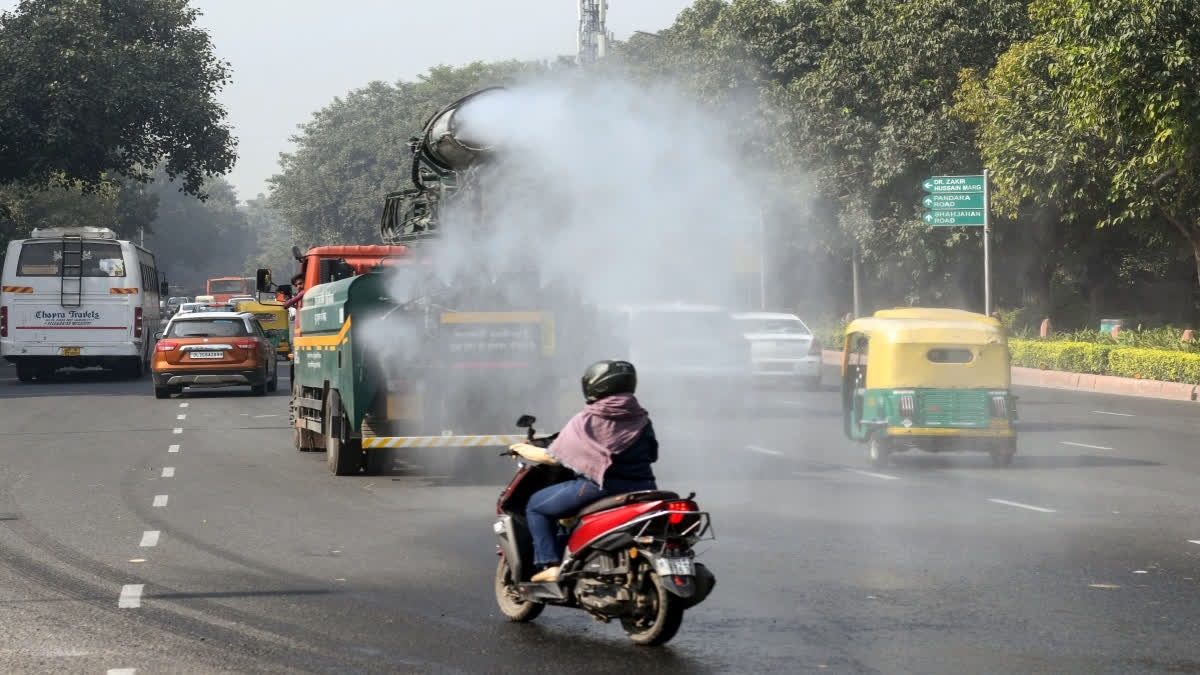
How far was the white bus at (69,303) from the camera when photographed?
119 ft

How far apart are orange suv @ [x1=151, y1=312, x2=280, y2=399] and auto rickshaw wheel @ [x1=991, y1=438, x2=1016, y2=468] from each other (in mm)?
16349

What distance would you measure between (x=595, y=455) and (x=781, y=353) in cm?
2287

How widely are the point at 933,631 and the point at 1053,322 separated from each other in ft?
146

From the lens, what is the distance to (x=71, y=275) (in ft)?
121

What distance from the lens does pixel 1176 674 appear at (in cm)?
707

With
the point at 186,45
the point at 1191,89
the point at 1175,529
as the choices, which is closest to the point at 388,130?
the point at 186,45

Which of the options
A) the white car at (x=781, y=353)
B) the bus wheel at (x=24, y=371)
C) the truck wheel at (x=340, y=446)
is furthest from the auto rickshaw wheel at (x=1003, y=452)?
the bus wheel at (x=24, y=371)

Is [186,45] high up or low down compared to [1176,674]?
up

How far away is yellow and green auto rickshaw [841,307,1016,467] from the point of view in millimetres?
16312

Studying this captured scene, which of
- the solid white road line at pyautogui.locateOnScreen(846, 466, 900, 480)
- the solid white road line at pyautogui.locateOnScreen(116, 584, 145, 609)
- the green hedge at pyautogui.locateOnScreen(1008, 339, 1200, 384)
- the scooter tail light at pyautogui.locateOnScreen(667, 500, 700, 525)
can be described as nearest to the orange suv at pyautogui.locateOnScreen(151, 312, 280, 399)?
the solid white road line at pyautogui.locateOnScreen(846, 466, 900, 480)

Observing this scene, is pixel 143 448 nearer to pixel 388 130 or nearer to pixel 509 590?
pixel 509 590

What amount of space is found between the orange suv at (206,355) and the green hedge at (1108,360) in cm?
1600

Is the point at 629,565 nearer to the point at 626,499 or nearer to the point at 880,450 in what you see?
the point at 626,499

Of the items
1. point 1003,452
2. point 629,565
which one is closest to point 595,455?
point 629,565
